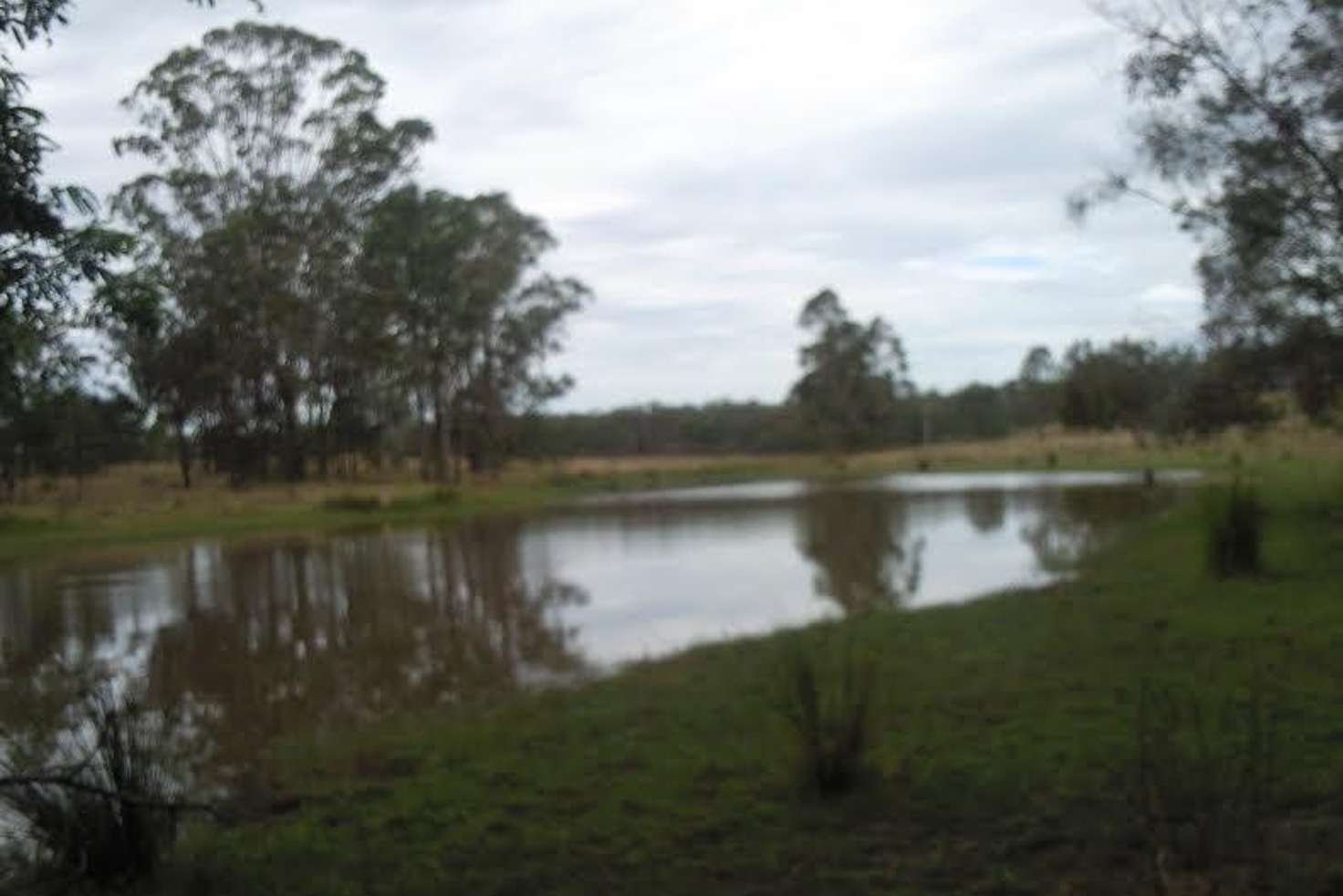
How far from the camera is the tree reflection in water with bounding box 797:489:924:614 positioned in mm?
15328

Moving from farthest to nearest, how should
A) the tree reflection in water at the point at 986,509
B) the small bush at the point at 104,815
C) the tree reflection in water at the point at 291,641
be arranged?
the tree reflection in water at the point at 986,509 → the tree reflection in water at the point at 291,641 → the small bush at the point at 104,815

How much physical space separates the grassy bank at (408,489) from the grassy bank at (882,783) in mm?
11554

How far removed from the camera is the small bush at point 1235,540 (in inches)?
484

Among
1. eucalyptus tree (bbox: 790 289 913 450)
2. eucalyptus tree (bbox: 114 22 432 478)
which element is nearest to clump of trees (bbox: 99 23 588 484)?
eucalyptus tree (bbox: 114 22 432 478)

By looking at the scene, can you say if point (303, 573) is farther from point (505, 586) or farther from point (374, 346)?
point (374, 346)

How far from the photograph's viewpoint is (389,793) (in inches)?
262

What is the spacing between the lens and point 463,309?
51594 millimetres

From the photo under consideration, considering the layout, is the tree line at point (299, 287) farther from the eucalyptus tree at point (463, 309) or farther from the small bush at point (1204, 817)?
the small bush at point (1204, 817)

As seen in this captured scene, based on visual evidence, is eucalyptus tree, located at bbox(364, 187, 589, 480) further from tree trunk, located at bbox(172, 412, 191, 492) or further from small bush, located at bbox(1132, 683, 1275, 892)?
small bush, located at bbox(1132, 683, 1275, 892)

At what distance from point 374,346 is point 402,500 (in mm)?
12220

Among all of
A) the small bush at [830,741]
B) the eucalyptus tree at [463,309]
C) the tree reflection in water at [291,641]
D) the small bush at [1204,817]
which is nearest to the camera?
the small bush at [1204,817]

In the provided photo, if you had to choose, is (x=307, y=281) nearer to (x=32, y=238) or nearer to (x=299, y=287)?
(x=299, y=287)

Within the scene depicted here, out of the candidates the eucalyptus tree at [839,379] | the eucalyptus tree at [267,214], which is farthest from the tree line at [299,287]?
the eucalyptus tree at [839,379]

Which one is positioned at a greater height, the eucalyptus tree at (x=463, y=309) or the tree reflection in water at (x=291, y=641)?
the eucalyptus tree at (x=463, y=309)
